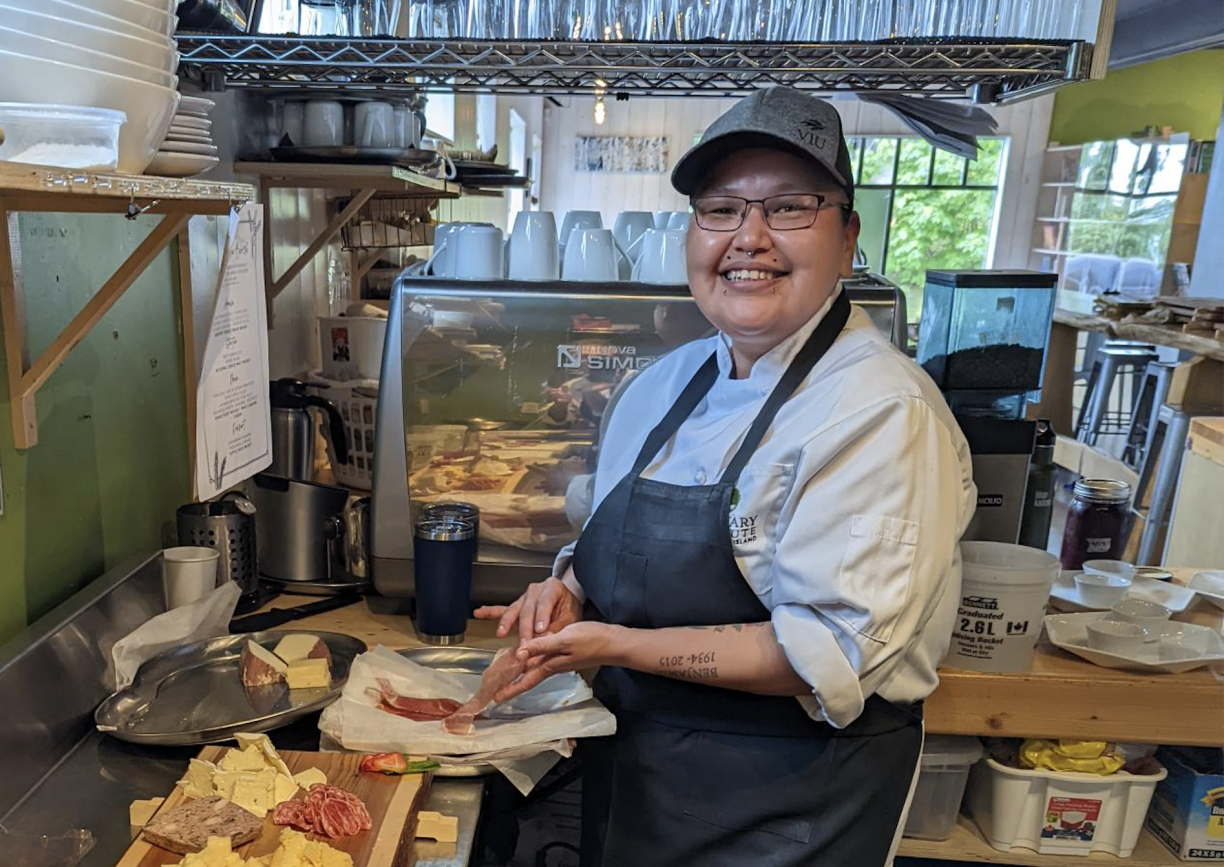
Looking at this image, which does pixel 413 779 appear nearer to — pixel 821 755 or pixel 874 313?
pixel 821 755

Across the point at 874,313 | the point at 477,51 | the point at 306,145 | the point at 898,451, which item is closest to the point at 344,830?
the point at 898,451

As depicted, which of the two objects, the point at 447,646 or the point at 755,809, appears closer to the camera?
the point at 755,809

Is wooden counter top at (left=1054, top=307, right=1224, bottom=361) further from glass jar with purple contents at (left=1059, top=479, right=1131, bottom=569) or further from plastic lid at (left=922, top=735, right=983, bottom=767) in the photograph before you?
plastic lid at (left=922, top=735, right=983, bottom=767)

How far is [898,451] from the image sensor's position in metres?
1.04

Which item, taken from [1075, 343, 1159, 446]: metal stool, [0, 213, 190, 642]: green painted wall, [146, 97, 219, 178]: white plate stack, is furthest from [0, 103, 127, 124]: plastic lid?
[1075, 343, 1159, 446]: metal stool

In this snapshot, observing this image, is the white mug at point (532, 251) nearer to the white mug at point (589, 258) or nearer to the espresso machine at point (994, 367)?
the white mug at point (589, 258)

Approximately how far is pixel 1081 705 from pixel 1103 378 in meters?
5.69

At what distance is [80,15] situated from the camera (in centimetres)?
78

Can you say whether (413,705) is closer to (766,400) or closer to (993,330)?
(766,400)

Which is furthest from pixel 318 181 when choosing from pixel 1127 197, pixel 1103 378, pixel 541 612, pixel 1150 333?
pixel 1127 197

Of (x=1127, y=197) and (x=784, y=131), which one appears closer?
(x=784, y=131)

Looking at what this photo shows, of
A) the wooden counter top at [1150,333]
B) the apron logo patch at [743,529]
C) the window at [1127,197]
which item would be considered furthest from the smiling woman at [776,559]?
the window at [1127,197]

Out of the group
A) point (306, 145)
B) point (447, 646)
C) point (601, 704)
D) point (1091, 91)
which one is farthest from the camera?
point (1091, 91)

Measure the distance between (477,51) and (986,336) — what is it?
1018mm
